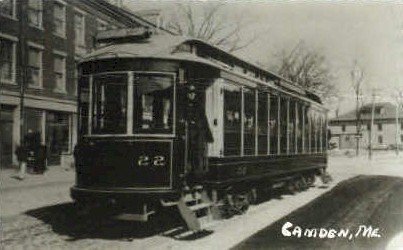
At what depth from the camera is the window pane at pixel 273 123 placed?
11336 mm

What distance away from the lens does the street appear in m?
7.48

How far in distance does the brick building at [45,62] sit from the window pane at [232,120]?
919 cm

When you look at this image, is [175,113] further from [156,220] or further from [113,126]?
[156,220]

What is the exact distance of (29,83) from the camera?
20.0m

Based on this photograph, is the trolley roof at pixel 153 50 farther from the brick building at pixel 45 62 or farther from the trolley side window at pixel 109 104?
the brick building at pixel 45 62

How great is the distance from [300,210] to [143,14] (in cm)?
1945

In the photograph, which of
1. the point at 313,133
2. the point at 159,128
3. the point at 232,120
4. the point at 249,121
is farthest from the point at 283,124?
the point at 159,128

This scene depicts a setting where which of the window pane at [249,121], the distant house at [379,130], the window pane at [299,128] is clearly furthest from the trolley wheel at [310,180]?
the distant house at [379,130]

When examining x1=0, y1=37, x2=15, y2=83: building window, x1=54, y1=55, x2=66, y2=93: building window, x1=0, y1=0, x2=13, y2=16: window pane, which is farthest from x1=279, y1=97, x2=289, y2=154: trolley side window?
x1=54, y1=55, x2=66, y2=93: building window

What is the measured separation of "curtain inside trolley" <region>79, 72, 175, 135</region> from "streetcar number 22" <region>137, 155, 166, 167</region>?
328mm

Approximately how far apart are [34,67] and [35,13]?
1.87 m

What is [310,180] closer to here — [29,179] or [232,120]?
[29,179]

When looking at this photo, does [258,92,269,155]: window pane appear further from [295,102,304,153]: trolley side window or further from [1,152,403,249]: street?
[295,102,304,153]: trolley side window

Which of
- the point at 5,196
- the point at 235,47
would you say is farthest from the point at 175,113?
the point at 235,47
